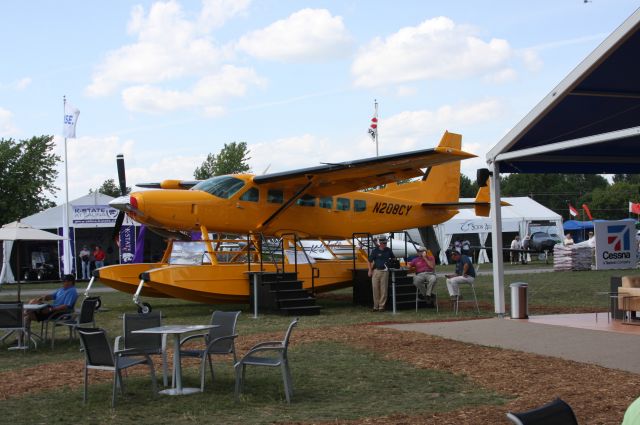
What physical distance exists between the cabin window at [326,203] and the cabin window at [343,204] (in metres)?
0.26

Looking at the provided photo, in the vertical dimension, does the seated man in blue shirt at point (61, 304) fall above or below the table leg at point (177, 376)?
above

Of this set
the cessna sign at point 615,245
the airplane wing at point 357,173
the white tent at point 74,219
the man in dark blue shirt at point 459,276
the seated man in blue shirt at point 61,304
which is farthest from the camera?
the white tent at point 74,219

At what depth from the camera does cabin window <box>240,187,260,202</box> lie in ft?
59.9

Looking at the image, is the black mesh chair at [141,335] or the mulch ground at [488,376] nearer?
the mulch ground at [488,376]

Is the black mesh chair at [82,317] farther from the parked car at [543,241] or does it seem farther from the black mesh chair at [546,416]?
the parked car at [543,241]

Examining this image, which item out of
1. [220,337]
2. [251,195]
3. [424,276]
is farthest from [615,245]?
[220,337]

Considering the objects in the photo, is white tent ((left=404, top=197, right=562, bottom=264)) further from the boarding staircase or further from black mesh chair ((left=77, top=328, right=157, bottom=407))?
black mesh chair ((left=77, top=328, right=157, bottom=407))

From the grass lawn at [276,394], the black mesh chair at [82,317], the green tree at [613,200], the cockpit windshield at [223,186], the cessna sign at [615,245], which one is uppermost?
the green tree at [613,200]

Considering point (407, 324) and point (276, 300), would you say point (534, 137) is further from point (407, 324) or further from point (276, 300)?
point (276, 300)

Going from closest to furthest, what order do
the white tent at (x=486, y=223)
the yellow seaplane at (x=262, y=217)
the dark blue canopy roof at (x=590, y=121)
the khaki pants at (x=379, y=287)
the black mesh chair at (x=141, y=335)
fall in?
1. the black mesh chair at (x=141, y=335)
2. the dark blue canopy roof at (x=590, y=121)
3. the yellow seaplane at (x=262, y=217)
4. the khaki pants at (x=379, y=287)
5. the white tent at (x=486, y=223)

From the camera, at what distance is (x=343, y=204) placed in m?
20.4

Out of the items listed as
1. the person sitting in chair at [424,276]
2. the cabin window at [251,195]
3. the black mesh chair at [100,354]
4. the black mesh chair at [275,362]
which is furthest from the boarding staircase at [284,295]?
the black mesh chair at [100,354]

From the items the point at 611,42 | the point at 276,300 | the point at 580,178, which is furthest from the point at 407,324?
the point at 580,178

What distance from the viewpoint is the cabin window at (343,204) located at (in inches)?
798
